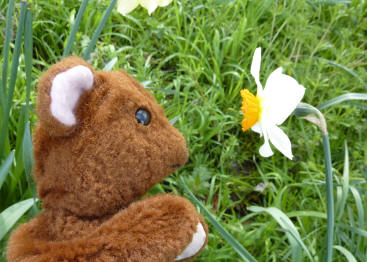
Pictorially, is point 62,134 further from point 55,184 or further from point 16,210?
point 16,210

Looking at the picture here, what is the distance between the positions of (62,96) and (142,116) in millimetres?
173

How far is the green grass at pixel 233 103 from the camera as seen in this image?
116 centimetres

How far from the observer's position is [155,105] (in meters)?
0.86

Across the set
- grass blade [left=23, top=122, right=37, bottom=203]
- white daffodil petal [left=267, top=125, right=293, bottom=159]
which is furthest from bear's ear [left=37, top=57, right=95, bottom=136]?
white daffodil petal [left=267, top=125, right=293, bottom=159]

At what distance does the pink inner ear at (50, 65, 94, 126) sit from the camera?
0.70 metres

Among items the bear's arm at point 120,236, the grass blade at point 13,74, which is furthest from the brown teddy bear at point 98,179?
the grass blade at point 13,74

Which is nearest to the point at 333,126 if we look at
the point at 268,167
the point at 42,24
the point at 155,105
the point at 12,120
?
the point at 268,167

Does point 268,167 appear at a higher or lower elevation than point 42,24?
lower

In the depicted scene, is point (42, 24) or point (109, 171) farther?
point (42, 24)

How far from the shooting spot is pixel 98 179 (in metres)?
0.74

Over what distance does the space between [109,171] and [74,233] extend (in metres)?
0.14

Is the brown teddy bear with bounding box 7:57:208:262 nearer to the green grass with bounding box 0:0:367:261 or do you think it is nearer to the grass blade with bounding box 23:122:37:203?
the grass blade with bounding box 23:122:37:203

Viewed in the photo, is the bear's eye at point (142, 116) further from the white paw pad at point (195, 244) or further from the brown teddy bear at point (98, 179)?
the white paw pad at point (195, 244)

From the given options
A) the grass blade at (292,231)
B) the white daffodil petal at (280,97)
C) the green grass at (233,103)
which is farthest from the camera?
the green grass at (233,103)
